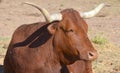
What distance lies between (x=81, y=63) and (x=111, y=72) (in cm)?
272

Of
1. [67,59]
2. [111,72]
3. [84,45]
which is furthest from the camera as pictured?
[111,72]

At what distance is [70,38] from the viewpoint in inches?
233

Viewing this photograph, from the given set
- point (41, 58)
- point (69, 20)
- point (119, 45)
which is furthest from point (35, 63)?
point (119, 45)

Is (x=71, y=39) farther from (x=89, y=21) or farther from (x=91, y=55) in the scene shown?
(x=89, y=21)

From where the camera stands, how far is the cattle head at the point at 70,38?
582 centimetres

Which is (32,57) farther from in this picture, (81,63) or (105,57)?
(105,57)

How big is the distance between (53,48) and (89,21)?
10813 millimetres

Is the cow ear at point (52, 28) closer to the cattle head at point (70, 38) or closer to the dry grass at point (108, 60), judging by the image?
the cattle head at point (70, 38)

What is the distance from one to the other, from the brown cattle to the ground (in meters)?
2.74

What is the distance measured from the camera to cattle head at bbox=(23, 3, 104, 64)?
582cm

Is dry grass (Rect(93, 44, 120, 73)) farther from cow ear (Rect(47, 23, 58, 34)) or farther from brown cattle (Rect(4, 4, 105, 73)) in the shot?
cow ear (Rect(47, 23, 58, 34))

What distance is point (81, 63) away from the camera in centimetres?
680

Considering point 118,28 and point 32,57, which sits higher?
point 32,57

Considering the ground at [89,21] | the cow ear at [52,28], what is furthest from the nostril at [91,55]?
the ground at [89,21]
